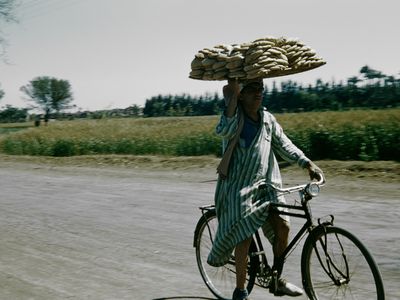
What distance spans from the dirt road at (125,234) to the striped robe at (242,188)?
945mm

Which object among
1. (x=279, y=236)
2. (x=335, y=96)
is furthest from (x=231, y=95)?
(x=335, y=96)

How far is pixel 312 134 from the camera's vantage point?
712 inches

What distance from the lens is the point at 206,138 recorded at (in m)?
21.0

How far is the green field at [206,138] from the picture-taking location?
16609mm

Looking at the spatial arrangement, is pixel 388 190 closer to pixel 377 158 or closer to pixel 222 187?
pixel 377 158

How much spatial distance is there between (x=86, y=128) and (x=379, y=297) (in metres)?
29.1

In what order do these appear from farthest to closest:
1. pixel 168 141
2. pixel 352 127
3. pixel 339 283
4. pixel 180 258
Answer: pixel 168 141, pixel 352 127, pixel 180 258, pixel 339 283

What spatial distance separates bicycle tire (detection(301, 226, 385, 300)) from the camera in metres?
3.57

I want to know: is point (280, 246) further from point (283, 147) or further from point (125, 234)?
point (125, 234)

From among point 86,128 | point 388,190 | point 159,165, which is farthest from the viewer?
point 86,128

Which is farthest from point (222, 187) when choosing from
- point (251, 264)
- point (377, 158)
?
point (377, 158)

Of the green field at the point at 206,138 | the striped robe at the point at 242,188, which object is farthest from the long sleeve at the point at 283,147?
the green field at the point at 206,138

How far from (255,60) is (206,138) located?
17.2 m

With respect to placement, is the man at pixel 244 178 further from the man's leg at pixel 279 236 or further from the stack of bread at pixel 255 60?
the stack of bread at pixel 255 60
